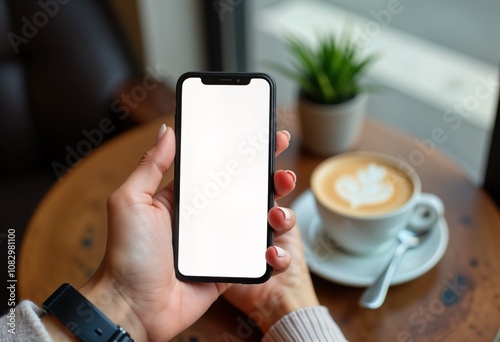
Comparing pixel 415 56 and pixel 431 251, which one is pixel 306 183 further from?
pixel 415 56

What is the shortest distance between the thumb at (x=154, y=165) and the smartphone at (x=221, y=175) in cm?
1

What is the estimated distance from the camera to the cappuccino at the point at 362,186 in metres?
0.74

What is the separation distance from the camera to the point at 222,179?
64cm

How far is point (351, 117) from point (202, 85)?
313 mm

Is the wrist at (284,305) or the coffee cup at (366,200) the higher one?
the coffee cup at (366,200)

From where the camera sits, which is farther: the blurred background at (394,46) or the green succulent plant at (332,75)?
the blurred background at (394,46)

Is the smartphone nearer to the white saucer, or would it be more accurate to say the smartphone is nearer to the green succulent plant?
the white saucer

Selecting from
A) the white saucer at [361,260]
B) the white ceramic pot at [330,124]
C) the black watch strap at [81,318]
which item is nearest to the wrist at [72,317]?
the black watch strap at [81,318]

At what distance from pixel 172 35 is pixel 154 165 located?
77 cm

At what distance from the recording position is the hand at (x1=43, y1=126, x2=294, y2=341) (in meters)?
0.62

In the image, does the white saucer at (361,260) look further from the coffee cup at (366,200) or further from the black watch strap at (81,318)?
the black watch strap at (81,318)

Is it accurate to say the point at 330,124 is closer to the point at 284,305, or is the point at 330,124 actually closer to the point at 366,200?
the point at 366,200

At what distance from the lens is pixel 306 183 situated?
0.88 m

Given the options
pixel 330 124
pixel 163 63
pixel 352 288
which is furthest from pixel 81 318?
pixel 163 63
